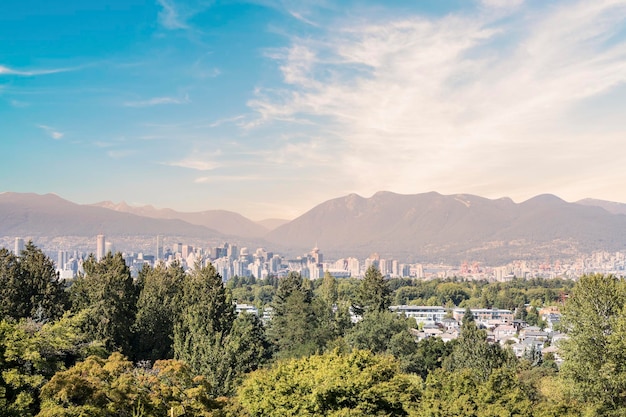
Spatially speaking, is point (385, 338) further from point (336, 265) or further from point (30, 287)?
point (336, 265)

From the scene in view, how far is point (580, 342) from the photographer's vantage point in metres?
13.3

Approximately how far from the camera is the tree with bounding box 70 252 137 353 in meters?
16.2

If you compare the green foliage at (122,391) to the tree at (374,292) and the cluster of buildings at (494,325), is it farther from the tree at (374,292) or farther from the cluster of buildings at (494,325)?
the cluster of buildings at (494,325)

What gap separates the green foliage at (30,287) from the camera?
15.1 m

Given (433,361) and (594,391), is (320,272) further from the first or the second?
(594,391)

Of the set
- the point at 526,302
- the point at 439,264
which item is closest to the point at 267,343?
the point at 526,302

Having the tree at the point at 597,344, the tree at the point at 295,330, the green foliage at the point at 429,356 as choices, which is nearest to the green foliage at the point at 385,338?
the green foliage at the point at 429,356

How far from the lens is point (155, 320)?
1886cm

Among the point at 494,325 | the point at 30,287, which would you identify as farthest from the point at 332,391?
the point at 494,325

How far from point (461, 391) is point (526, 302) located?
192 feet

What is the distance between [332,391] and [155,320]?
31.0ft

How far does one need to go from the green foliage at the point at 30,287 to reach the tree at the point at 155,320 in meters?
2.66

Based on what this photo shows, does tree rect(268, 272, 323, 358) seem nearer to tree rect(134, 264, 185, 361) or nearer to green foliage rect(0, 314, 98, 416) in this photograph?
tree rect(134, 264, 185, 361)

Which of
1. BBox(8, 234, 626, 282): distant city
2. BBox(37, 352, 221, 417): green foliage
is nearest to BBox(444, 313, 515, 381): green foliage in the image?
BBox(37, 352, 221, 417): green foliage
